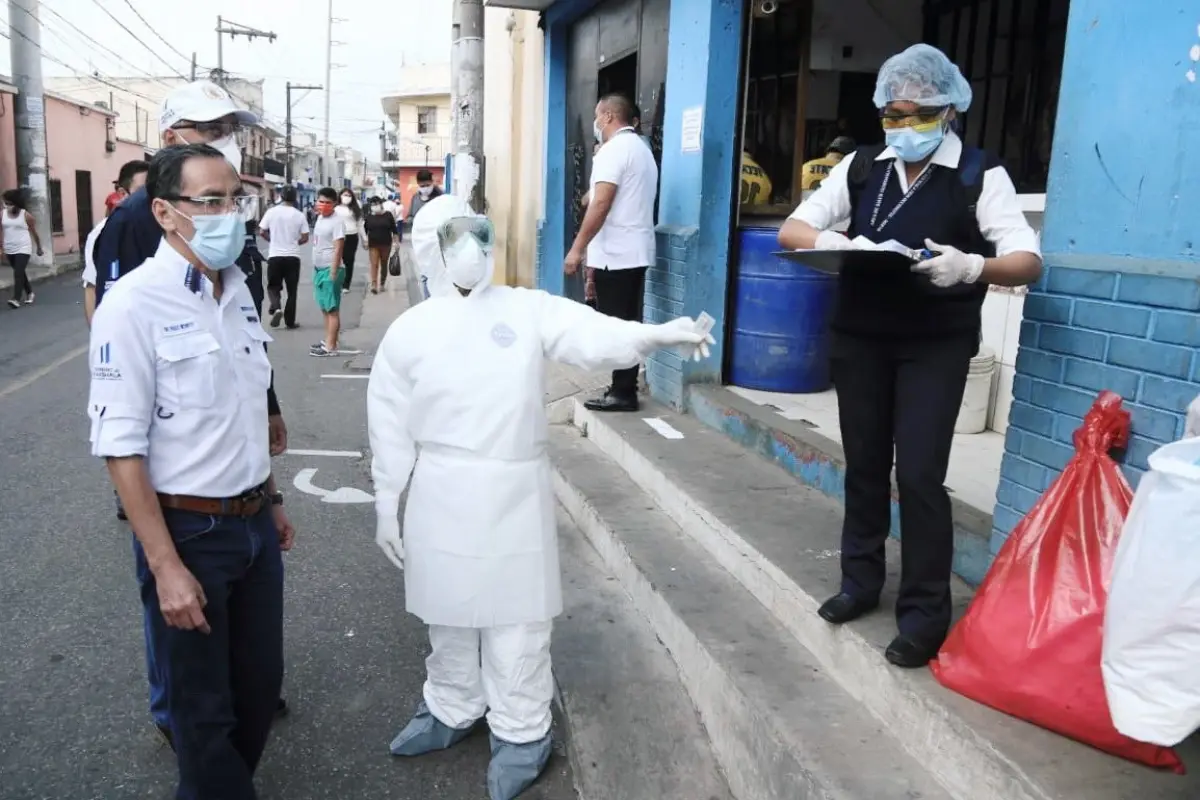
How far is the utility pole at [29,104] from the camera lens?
16.9m

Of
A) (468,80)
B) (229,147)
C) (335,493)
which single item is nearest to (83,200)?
(468,80)

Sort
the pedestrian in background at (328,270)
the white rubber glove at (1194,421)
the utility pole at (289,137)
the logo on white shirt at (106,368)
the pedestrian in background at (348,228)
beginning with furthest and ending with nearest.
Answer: the utility pole at (289,137) < the pedestrian in background at (348,228) < the pedestrian in background at (328,270) < the logo on white shirt at (106,368) < the white rubber glove at (1194,421)

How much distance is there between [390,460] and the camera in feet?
8.22

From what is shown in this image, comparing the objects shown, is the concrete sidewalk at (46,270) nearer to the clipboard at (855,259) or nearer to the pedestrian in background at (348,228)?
the pedestrian in background at (348,228)

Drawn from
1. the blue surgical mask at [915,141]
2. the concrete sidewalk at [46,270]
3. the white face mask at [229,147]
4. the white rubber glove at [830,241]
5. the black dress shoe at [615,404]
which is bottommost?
the concrete sidewalk at [46,270]

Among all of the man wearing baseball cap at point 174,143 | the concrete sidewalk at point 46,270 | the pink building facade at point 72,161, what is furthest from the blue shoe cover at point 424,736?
the pink building facade at point 72,161

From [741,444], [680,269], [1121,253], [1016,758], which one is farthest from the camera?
[680,269]

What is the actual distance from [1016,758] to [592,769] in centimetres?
116

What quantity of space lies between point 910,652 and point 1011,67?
15.9ft

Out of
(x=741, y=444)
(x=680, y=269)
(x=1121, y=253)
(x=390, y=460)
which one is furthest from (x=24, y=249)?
(x=1121, y=253)

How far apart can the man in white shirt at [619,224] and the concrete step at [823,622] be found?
69 centimetres

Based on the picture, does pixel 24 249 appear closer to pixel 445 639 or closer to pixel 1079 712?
pixel 445 639

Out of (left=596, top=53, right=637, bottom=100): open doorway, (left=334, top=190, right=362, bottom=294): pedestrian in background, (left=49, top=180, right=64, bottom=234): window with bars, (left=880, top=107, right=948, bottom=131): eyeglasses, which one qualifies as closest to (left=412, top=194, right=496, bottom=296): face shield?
(left=880, top=107, right=948, bottom=131): eyeglasses

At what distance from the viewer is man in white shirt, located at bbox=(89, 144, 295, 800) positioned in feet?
6.46
